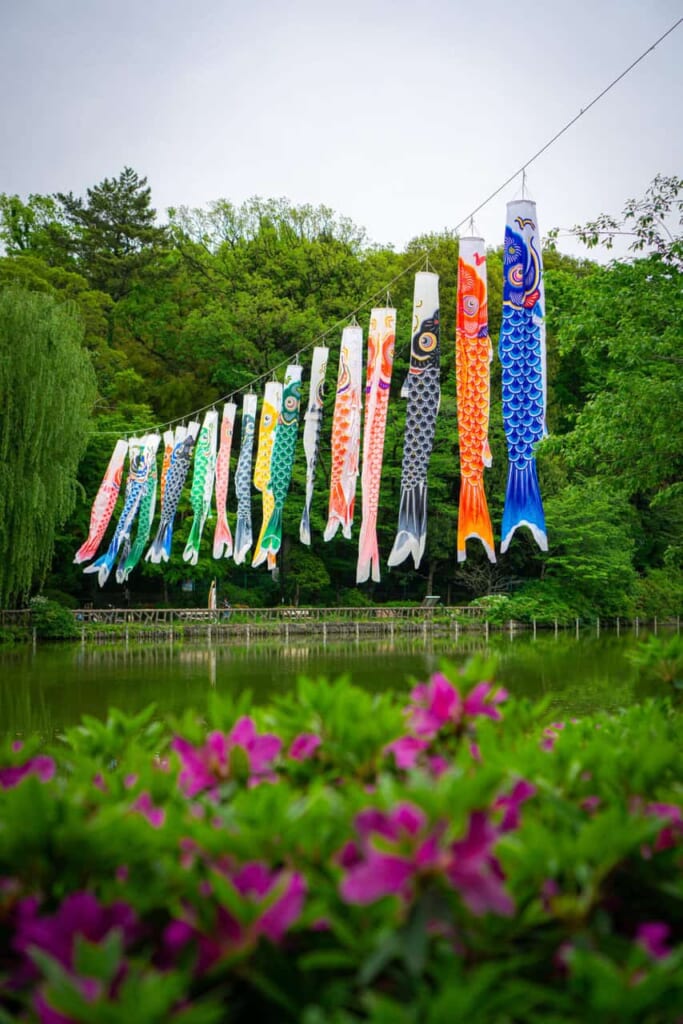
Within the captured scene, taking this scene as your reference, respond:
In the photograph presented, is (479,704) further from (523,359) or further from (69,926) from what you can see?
(523,359)

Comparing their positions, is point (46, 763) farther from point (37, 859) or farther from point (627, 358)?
point (627, 358)

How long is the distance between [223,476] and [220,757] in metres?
19.0

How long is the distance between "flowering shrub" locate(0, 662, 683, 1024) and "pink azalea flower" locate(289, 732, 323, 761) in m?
0.08

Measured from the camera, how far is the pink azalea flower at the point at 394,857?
1239mm

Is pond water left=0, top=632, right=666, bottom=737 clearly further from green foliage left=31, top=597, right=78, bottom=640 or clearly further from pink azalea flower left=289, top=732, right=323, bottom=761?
pink azalea flower left=289, top=732, right=323, bottom=761

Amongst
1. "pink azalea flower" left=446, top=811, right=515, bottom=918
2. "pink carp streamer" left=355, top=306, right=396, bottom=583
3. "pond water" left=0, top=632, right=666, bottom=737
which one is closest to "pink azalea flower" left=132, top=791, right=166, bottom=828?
"pink azalea flower" left=446, top=811, right=515, bottom=918

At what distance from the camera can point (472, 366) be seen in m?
10.8

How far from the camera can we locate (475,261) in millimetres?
10539

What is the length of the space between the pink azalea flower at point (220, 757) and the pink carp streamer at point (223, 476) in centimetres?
1841

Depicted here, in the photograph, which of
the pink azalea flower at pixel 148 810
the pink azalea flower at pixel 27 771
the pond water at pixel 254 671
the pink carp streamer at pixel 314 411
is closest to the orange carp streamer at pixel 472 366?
the pond water at pixel 254 671

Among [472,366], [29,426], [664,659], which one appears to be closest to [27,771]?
[664,659]

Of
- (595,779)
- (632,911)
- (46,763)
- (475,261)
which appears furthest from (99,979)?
(475,261)

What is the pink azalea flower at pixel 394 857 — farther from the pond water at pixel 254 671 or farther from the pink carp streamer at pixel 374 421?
the pink carp streamer at pixel 374 421

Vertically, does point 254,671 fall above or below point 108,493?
below
